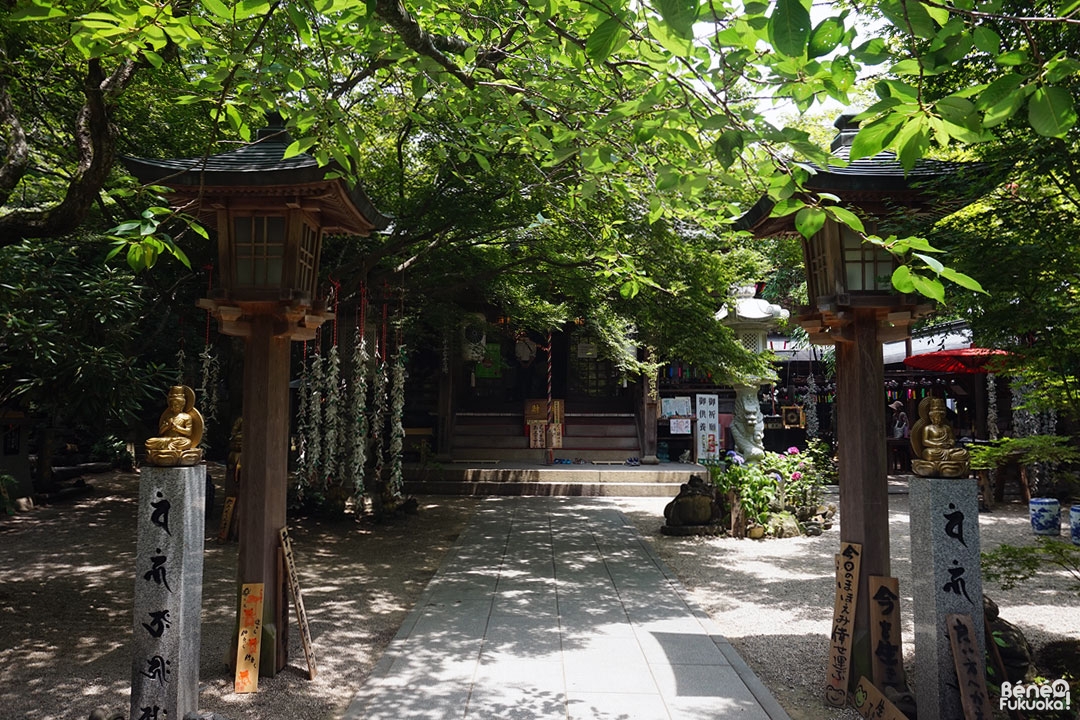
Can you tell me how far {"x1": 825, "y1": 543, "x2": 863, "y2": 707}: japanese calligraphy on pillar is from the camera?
4.83 m

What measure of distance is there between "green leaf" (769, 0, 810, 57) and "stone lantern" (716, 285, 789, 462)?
11.9 meters

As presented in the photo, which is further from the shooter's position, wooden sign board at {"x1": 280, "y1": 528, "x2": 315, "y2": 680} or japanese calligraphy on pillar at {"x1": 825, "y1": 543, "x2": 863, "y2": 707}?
wooden sign board at {"x1": 280, "y1": 528, "x2": 315, "y2": 680}

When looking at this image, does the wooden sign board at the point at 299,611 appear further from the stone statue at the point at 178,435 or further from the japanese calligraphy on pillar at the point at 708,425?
the japanese calligraphy on pillar at the point at 708,425

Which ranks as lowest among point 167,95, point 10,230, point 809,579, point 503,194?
point 809,579

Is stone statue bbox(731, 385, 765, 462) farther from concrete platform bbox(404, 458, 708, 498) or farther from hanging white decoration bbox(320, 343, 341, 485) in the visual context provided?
hanging white decoration bbox(320, 343, 341, 485)

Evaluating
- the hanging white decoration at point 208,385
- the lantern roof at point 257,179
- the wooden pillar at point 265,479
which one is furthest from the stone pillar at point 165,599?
the hanging white decoration at point 208,385

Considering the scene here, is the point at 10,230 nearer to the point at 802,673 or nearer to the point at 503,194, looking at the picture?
the point at 503,194

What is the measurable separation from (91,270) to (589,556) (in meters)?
7.11

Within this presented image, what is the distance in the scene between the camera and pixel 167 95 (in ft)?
27.7

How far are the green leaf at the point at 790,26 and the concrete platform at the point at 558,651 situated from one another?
13.1 feet

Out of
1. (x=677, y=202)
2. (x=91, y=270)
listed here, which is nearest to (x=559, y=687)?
(x=677, y=202)

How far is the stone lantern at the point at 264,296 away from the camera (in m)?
5.17

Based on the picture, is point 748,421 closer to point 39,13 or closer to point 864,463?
point 864,463

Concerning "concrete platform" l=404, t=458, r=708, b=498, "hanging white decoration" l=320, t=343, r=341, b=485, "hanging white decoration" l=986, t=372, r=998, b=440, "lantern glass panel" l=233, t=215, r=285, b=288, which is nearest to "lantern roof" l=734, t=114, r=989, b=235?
"lantern glass panel" l=233, t=215, r=285, b=288
